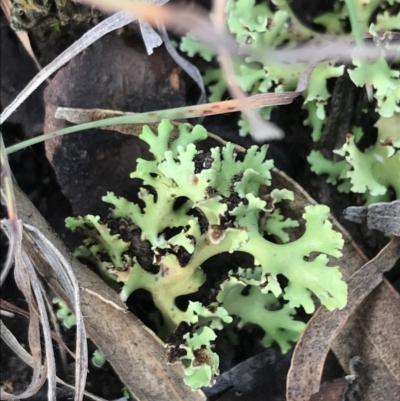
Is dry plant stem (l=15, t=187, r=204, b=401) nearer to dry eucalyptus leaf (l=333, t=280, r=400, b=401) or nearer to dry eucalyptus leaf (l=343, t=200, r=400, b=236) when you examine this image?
dry eucalyptus leaf (l=333, t=280, r=400, b=401)

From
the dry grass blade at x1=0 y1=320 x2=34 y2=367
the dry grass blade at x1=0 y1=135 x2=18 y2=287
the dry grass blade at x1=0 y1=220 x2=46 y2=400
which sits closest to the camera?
the dry grass blade at x1=0 y1=135 x2=18 y2=287

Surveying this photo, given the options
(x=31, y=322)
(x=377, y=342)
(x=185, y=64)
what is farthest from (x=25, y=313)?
(x=377, y=342)

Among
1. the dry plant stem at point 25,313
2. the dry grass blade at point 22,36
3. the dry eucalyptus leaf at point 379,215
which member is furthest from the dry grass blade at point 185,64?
the dry plant stem at point 25,313

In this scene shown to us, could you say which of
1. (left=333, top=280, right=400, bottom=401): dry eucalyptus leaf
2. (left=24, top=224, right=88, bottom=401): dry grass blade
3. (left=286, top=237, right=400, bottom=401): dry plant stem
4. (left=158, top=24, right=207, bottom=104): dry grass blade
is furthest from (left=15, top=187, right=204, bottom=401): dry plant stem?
(left=158, top=24, right=207, bottom=104): dry grass blade

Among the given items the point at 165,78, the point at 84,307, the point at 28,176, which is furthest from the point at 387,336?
the point at 28,176

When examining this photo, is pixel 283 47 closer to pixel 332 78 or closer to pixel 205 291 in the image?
pixel 332 78

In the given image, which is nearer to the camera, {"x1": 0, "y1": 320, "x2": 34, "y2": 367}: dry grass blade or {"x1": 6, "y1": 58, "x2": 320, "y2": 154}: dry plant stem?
{"x1": 6, "y1": 58, "x2": 320, "y2": 154}: dry plant stem
